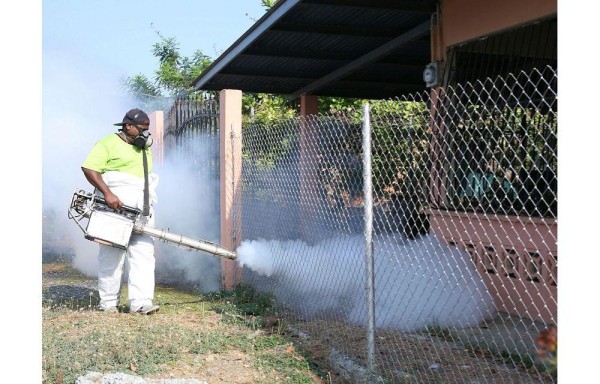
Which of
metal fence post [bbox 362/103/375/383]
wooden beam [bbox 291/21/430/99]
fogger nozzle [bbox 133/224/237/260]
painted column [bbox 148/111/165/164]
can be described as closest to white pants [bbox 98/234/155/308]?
fogger nozzle [bbox 133/224/237/260]

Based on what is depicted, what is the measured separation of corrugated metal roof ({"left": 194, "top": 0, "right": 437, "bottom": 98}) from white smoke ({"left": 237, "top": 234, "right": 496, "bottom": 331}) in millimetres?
2631

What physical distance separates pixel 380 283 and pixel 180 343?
7.22 ft

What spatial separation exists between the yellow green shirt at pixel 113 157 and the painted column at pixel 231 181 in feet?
4.66

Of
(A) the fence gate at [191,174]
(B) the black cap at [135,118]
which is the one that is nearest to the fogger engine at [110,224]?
(B) the black cap at [135,118]

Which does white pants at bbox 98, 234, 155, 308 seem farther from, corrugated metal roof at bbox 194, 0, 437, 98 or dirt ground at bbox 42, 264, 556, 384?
corrugated metal roof at bbox 194, 0, 437, 98

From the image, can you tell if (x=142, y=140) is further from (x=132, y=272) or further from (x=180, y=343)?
(x=180, y=343)

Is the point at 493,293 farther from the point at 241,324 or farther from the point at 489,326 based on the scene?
the point at 241,324

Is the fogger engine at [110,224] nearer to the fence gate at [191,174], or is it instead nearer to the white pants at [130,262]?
the white pants at [130,262]

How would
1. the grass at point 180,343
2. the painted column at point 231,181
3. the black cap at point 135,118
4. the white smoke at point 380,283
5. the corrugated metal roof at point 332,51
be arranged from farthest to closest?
1. the painted column at point 231,181
2. the corrugated metal roof at point 332,51
3. the black cap at point 135,118
4. the white smoke at point 380,283
5. the grass at point 180,343

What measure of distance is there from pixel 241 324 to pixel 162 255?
4737 millimetres

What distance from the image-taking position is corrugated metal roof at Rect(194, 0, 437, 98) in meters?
8.60

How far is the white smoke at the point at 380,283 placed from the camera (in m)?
6.71

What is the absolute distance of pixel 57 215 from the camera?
16.2m
